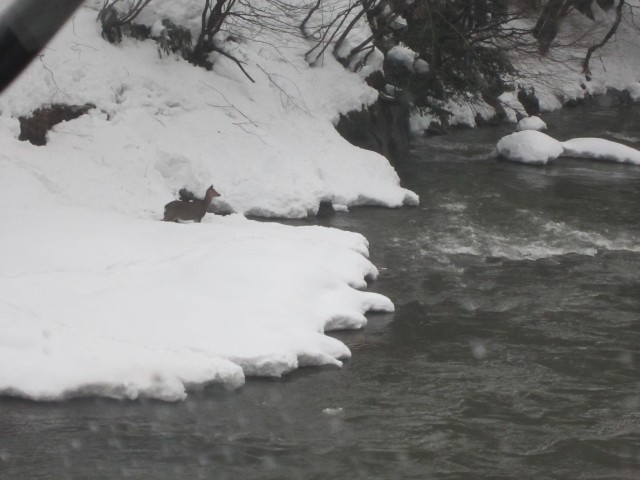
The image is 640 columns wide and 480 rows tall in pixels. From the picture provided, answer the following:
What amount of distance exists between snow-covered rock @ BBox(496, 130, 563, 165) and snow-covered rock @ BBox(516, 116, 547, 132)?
404cm

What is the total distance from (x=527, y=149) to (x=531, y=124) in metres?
4.65

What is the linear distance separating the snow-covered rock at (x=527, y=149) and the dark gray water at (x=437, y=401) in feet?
20.5

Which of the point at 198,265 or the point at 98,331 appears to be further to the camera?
the point at 198,265

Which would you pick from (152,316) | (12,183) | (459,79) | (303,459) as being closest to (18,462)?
(303,459)

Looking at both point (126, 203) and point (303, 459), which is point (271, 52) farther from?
point (303, 459)

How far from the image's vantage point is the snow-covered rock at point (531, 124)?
80.1 feet

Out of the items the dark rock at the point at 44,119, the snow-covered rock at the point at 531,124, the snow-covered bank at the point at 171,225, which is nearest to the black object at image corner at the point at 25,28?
the snow-covered bank at the point at 171,225

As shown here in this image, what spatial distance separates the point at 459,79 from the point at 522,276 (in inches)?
392

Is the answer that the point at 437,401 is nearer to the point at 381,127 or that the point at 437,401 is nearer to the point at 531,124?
the point at 381,127

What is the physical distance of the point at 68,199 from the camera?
1327 centimetres

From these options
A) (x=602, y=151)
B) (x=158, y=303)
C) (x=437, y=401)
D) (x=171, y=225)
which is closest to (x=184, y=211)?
(x=171, y=225)

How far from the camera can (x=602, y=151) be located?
2075cm

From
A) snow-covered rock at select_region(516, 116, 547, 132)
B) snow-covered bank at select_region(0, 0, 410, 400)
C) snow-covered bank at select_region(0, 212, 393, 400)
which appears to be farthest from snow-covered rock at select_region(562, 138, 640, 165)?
snow-covered bank at select_region(0, 212, 393, 400)

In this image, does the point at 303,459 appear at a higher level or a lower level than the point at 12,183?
higher
